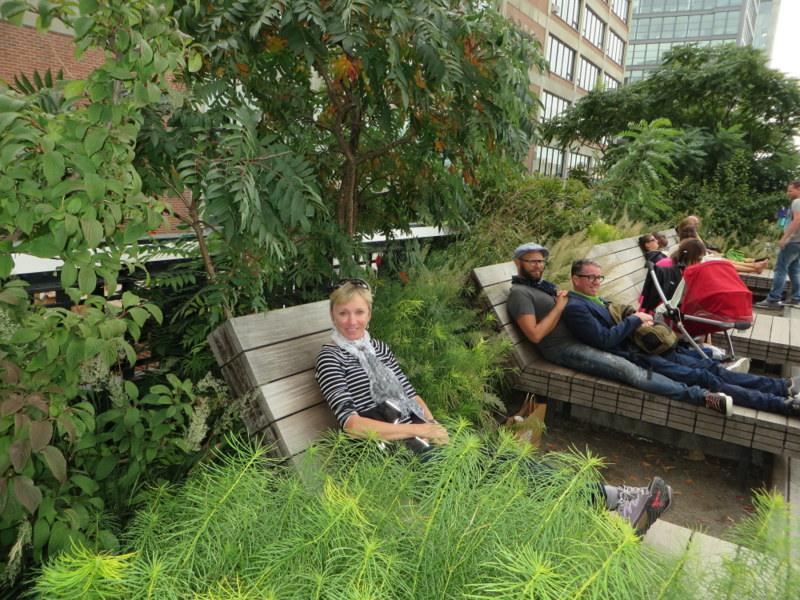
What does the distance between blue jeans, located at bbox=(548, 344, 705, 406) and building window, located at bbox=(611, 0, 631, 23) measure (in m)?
55.3

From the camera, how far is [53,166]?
147 centimetres

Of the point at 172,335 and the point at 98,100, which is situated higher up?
the point at 98,100

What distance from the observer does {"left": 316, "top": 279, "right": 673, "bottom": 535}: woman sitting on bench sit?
2.59 meters

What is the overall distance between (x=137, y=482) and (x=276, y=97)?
2.49 m

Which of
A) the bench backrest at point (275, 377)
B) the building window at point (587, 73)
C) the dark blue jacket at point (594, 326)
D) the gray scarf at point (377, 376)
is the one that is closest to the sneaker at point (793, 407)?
the dark blue jacket at point (594, 326)

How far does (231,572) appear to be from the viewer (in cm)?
131

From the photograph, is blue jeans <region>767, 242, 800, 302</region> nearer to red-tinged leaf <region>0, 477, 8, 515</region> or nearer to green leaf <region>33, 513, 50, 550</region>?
green leaf <region>33, 513, 50, 550</region>

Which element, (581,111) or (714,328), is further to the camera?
(581,111)

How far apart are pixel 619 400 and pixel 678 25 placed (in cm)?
10893

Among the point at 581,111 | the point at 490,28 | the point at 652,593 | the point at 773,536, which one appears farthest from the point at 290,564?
the point at 581,111

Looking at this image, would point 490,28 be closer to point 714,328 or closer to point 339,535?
point 339,535

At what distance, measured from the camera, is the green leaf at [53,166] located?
1.45m

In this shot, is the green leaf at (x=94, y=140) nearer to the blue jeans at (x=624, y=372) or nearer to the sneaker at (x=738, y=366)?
the blue jeans at (x=624, y=372)

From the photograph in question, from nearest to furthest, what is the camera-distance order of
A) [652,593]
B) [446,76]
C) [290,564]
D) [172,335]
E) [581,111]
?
[652,593]
[290,564]
[446,76]
[172,335]
[581,111]
